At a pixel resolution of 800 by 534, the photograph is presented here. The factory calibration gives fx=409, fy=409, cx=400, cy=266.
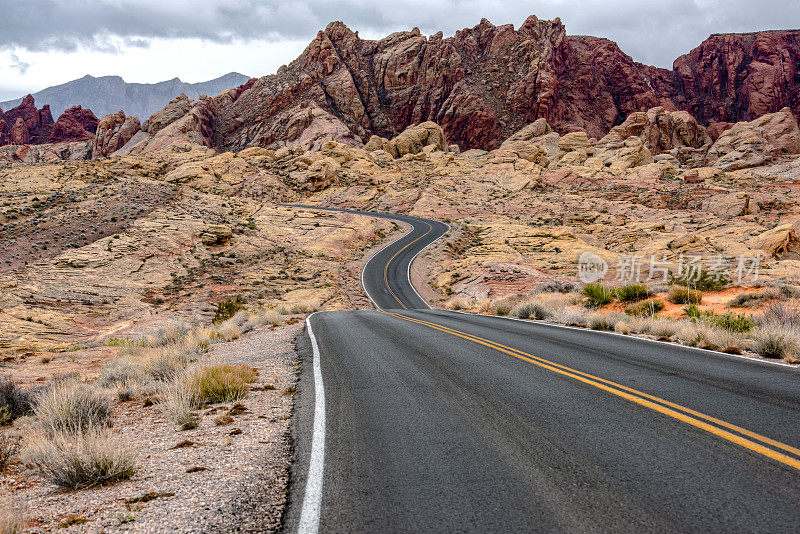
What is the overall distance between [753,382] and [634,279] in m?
22.4

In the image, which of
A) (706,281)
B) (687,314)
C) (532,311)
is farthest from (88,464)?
(706,281)

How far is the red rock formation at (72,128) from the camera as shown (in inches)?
5497

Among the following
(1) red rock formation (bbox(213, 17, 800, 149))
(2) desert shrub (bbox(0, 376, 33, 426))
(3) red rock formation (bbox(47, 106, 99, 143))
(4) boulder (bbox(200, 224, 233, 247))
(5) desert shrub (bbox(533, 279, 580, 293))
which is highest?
(1) red rock formation (bbox(213, 17, 800, 149))

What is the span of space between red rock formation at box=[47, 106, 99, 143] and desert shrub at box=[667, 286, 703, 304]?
174m

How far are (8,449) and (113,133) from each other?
13869 cm

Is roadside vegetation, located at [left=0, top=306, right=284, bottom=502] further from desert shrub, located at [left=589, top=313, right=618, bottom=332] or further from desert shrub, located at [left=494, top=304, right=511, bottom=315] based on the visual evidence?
desert shrub, located at [left=494, top=304, right=511, bottom=315]

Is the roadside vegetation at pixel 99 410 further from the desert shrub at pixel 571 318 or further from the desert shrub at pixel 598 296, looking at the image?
the desert shrub at pixel 598 296

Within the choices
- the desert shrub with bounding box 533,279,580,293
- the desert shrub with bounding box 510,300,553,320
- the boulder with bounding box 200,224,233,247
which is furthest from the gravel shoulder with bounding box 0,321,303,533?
the boulder with bounding box 200,224,233,247

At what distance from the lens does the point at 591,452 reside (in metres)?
4.01

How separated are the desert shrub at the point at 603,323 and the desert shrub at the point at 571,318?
564 mm

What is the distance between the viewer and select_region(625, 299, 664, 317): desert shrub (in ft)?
45.9

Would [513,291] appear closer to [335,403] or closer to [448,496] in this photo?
[335,403]

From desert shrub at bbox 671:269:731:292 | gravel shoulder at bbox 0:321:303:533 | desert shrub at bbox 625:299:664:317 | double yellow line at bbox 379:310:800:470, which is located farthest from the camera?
desert shrub at bbox 671:269:731:292

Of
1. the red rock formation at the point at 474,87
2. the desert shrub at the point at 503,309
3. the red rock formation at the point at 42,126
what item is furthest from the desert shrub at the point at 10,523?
the red rock formation at the point at 42,126
